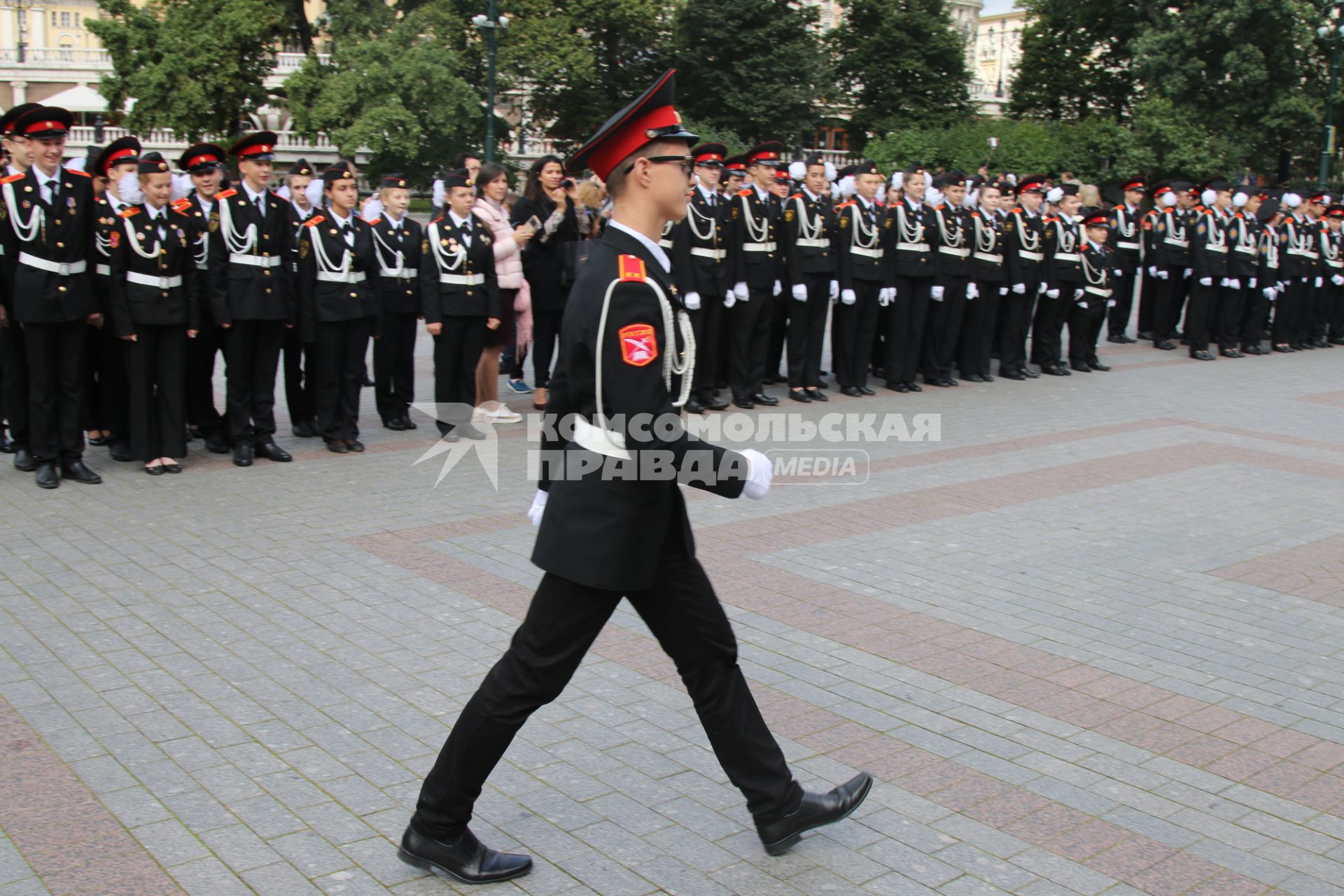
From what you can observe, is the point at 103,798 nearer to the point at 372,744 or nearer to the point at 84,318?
the point at 372,744

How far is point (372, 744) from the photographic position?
170 inches

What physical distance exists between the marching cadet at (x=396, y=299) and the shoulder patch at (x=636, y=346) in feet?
21.8

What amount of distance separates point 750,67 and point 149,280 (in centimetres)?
4615

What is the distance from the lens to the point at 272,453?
8.84 meters

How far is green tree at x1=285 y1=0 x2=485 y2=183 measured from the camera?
42.2 m

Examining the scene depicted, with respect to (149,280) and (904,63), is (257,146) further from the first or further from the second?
(904,63)

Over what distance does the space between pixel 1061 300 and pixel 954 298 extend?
6.33ft

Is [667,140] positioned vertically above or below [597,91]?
below

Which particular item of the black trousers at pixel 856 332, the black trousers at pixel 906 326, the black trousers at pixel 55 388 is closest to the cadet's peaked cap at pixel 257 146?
the black trousers at pixel 55 388

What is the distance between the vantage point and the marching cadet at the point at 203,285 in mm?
8430

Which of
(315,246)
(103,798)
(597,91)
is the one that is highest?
(597,91)

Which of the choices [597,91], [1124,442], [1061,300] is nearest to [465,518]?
[1124,442]

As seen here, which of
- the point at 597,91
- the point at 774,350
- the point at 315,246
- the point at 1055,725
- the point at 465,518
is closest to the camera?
the point at 1055,725

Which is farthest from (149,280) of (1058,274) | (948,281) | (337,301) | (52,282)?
(1058,274)
